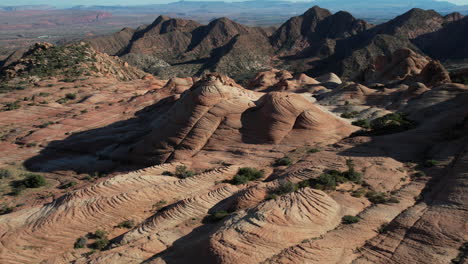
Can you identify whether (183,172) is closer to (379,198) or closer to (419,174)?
(379,198)

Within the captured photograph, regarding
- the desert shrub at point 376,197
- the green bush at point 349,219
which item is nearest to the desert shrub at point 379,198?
the desert shrub at point 376,197

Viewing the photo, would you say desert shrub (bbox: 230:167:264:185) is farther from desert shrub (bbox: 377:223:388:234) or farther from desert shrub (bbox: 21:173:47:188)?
desert shrub (bbox: 21:173:47:188)

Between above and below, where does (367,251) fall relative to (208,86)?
below

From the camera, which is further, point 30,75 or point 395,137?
point 30,75

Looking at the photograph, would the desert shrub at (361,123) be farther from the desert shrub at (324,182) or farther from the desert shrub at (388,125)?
the desert shrub at (324,182)

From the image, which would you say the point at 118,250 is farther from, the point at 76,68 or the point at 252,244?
the point at 76,68

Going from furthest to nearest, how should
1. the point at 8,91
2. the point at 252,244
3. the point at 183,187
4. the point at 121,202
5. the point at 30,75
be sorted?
the point at 30,75 < the point at 8,91 < the point at 183,187 < the point at 121,202 < the point at 252,244

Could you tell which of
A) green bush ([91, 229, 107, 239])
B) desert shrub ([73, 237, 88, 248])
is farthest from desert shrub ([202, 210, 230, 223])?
desert shrub ([73, 237, 88, 248])

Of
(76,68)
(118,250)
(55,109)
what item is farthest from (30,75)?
(118,250)
